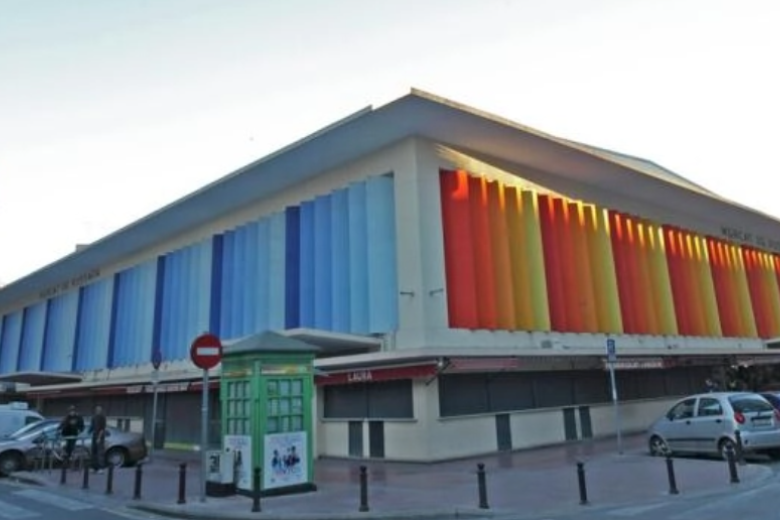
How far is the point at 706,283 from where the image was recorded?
A: 3309cm

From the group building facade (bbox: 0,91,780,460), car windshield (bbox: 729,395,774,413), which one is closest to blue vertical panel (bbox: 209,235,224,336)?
building facade (bbox: 0,91,780,460)

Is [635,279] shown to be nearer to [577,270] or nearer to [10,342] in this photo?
[577,270]

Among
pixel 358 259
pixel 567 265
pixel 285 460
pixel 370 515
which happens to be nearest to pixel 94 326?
pixel 358 259

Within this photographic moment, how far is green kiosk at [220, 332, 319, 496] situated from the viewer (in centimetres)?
1280

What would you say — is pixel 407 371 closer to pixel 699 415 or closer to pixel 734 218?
pixel 699 415

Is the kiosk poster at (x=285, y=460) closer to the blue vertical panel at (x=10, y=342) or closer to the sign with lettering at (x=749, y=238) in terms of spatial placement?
the sign with lettering at (x=749, y=238)

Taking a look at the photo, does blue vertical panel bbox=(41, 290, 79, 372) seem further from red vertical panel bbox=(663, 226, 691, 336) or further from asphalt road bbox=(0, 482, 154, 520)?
red vertical panel bbox=(663, 226, 691, 336)

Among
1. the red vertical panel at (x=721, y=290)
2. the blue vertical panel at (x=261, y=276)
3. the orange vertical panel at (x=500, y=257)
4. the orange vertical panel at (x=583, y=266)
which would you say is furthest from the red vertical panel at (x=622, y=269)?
the blue vertical panel at (x=261, y=276)

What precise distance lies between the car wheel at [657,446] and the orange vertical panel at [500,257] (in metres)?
6.09

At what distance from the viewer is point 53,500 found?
541 inches

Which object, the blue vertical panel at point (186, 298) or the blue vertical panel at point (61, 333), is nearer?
the blue vertical panel at point (186, 298)

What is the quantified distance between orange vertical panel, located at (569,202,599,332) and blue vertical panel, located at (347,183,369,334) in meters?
8.51

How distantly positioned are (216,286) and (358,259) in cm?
920

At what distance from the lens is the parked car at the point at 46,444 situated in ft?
64.8
